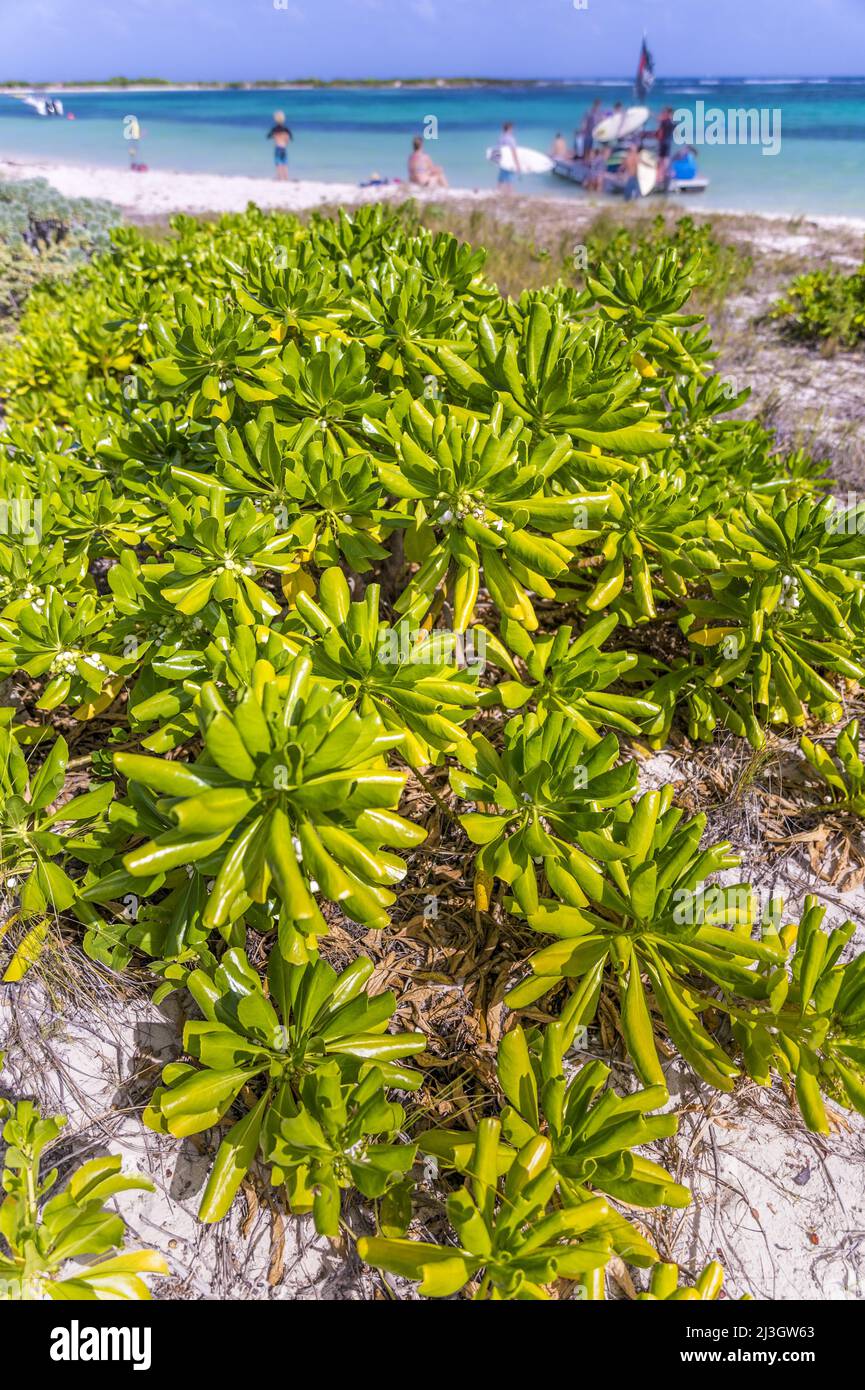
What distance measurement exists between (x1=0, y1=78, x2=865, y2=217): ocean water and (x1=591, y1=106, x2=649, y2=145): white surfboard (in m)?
2.07

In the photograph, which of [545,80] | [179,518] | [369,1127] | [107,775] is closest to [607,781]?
[369,1127]

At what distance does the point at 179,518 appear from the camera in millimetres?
2045

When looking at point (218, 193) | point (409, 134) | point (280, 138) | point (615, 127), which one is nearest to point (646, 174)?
point (615, 127)

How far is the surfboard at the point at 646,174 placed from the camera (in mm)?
23031

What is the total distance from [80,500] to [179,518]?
86 centimetres

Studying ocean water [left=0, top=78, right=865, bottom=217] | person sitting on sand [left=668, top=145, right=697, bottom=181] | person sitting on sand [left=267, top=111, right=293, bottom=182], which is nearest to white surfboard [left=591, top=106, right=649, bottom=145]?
ocean water [left=0, top=78, right=865, bottom=217]

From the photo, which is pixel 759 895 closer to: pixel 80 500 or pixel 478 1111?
pixel 478 1111

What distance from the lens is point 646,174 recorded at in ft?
77.2

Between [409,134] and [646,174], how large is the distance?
3504 centimetres

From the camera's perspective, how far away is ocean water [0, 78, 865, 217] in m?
28.2

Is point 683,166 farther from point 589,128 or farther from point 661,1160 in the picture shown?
point 661,1160

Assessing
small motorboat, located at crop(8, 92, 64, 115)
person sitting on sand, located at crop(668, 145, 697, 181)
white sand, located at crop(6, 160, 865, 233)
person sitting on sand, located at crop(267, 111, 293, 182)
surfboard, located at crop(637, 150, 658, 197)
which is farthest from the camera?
small motorboat, located at crop(8, 92, 64, 115)

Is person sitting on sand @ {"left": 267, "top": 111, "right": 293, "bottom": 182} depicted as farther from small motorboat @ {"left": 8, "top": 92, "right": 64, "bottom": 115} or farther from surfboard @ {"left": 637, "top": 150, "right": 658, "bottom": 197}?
small motorboat @ {"left": 8, "top": 92, "right": 64, "bottom": 115}

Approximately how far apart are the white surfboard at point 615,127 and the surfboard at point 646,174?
5.36 metres
